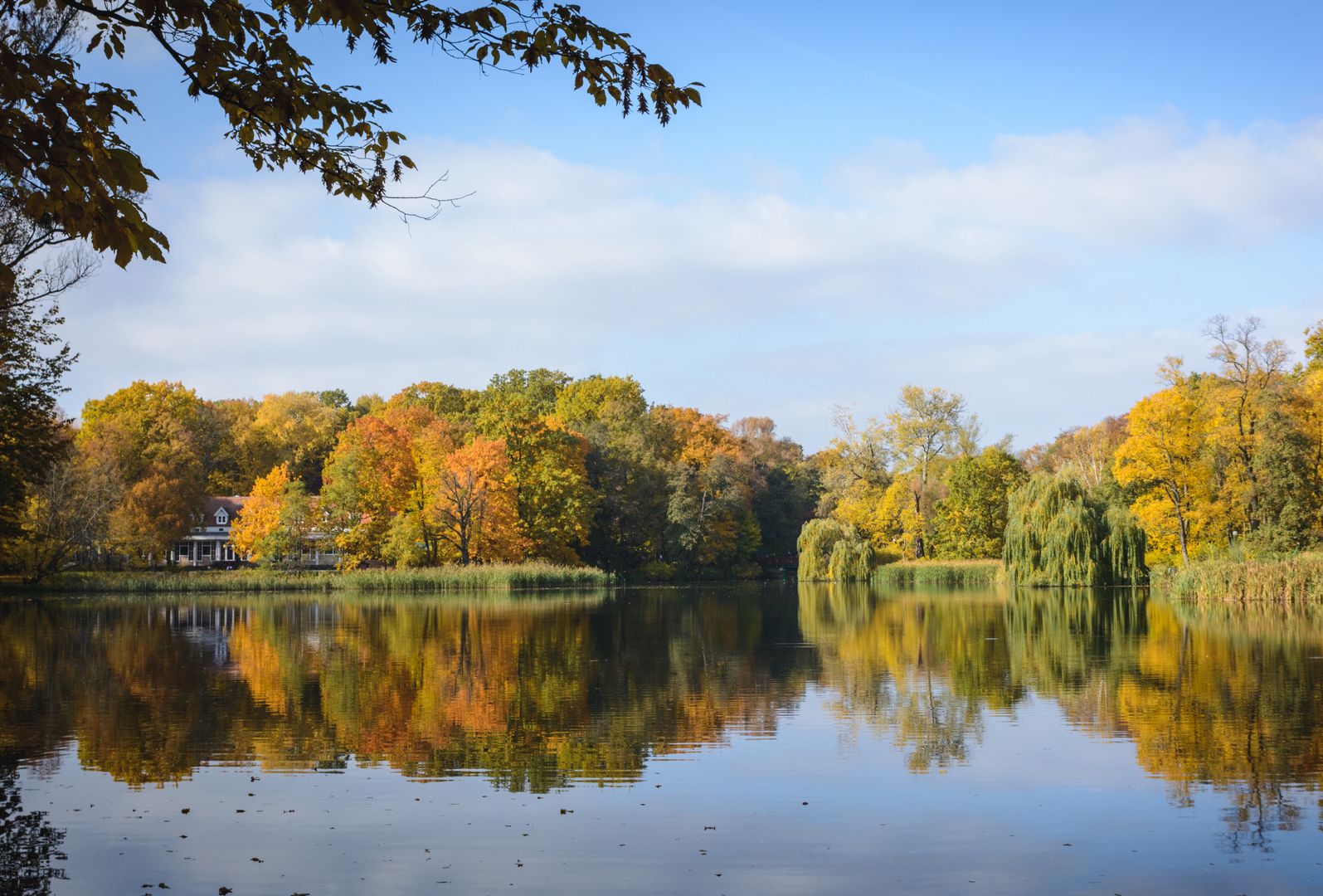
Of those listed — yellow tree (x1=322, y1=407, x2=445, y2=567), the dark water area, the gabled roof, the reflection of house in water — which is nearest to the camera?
the dark water area

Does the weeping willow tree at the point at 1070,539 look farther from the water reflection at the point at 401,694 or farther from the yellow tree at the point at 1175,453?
the water reflection at the point at 401,694

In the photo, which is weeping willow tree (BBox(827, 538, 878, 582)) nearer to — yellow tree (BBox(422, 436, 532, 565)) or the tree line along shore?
the tree line along shore

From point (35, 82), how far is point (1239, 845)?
8.15 meters

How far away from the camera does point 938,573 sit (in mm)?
56719

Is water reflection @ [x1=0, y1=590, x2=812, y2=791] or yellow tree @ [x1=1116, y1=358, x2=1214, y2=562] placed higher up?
yellow tree @ [x1=1116, y1=358, x2=1214, y2=562]

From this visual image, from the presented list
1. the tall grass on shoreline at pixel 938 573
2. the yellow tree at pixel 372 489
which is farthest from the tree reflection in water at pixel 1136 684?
the yellow tree at pixel 372 489

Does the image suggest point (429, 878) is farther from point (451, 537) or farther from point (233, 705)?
point (451, 537)

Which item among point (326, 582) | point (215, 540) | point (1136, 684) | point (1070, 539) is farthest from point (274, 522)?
point (1136, 684)

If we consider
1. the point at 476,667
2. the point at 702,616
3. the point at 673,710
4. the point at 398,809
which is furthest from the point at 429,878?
the point at 702,616

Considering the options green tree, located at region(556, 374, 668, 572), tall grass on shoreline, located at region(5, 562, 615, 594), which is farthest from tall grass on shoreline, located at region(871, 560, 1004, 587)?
tall grass on shoreline, located at region(5, 562, 615, 594)

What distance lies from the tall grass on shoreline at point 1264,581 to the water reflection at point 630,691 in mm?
2455

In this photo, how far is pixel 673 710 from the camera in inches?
517

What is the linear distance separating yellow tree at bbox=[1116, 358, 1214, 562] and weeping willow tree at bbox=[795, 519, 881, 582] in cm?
1658

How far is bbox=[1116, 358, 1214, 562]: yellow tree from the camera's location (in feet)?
143
